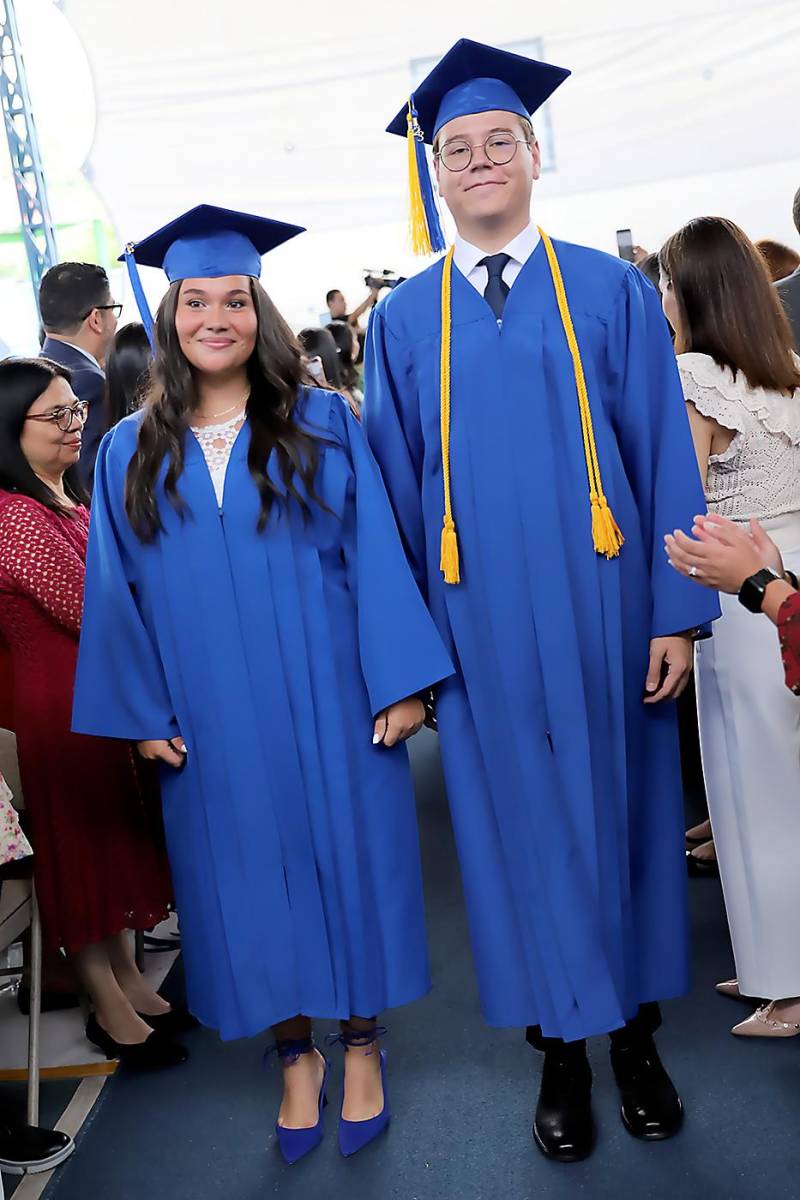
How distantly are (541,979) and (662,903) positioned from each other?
0.26 m

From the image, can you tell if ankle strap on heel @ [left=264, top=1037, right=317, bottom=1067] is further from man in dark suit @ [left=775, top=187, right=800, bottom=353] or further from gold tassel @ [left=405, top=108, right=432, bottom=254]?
man in dark suit @ [left=775, top=187, right=800, bottom=353]

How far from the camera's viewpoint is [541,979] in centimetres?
206

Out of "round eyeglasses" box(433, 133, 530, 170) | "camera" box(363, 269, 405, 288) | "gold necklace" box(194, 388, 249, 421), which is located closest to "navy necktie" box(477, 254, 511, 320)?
"round eyeglasses" box(433, 133, 530, 170)

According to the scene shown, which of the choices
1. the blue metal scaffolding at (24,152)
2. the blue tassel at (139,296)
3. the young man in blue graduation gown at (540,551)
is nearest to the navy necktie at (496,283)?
the young man in blue graduation gown at (540,551)

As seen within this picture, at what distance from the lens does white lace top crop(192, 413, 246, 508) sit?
6.79 ft

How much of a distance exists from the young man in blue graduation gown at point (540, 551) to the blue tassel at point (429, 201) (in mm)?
71

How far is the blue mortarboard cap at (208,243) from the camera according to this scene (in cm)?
206

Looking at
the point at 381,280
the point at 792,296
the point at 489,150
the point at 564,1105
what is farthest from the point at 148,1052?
the point at 381,280

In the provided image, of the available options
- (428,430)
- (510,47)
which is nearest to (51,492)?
(428,430)

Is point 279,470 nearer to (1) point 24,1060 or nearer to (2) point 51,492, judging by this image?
(2) point 51,492

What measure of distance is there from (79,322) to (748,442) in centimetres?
225

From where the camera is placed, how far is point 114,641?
2.13 m

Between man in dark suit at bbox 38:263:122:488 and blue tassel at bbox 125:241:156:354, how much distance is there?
4.75 feet

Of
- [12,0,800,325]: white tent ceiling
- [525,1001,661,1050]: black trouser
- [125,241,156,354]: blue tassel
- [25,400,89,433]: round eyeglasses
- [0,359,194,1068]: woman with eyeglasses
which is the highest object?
[12,0,800,325]: white tent ceiling
